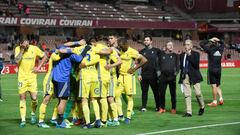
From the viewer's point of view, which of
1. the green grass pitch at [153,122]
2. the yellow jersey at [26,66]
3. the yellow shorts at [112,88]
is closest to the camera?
the green grass pitch at [153,122]

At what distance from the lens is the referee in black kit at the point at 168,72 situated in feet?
50.5

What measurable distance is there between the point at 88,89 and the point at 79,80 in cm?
32

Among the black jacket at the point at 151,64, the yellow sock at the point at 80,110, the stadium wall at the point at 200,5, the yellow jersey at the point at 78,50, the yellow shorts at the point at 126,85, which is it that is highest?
the stadium wall at the point at 200,5

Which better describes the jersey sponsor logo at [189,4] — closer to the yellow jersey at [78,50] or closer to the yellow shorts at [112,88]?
the yellow shorts at [112,88]

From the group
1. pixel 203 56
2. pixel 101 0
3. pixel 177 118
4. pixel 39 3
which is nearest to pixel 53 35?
pixel 39 3

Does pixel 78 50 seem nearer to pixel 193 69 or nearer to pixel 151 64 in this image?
pixel 193 69

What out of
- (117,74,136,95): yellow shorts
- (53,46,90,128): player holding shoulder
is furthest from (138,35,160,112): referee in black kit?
(53,46,90,128): player holding shoulder

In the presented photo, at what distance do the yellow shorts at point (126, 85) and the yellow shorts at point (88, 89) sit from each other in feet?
4.23

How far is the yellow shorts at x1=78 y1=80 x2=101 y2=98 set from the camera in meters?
12.1

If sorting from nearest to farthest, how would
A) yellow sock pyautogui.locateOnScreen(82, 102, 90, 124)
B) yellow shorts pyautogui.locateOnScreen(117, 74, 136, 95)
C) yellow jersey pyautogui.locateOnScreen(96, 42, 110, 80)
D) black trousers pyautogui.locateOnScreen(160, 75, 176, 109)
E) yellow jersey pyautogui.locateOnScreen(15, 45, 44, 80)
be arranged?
yellow sock pyautogui.locateOnScreen(82, 102, 90, 124) → yellow jersey pyautogui.locateOnScreen(96, 42, 110, 80) → yellow jersey pyautogui.locateOnScreen(15, 45, 44, 80) → yellow shorts pyautogui.locateOnScreen(117, 74, 136, 95) → black trousers pyautogui.locateOnScreen(160, 75, 176, 109)

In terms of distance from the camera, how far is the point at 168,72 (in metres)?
15.4

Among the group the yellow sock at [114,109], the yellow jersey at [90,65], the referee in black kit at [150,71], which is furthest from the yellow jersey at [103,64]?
the referee in black kit at [150,71]

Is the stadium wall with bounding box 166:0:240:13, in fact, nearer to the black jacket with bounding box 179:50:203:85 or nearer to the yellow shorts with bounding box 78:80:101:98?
the black jacket with bounding box 179:50:203:85

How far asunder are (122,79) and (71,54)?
2047 millimetres
